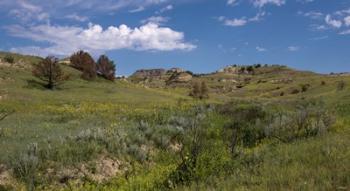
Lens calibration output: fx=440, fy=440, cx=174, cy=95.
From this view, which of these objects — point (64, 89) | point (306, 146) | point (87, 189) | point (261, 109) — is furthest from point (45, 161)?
point (64, 89)

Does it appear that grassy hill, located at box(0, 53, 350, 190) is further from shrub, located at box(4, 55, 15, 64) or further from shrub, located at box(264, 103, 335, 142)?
shrub, located at box(4, 55, 15, 64)

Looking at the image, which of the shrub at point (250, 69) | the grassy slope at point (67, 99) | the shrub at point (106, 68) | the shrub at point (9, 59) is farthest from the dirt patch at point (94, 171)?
the shrub at point (250, 69)

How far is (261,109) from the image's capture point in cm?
2002

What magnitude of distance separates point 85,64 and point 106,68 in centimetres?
323

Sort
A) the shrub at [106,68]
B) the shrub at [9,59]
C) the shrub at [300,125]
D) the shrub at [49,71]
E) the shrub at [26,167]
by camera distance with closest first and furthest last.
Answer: the shrub at [26,167] < the shrub at [300,125] < the shrub at [49,71] < the shrub at [9,59] < the shrub at [106,68]

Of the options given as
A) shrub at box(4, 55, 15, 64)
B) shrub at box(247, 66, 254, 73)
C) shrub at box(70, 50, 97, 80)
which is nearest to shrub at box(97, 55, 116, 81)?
shrub at box(70, 50, 97, 80)

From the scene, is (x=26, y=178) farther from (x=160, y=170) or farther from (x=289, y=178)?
(x=289, y=178)

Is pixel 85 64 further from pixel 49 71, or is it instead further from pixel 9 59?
pixel 49 71

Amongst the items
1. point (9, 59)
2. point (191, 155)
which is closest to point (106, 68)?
point (9, 59)

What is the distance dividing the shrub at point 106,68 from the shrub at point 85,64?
4.40 feet

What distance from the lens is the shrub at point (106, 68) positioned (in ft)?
211

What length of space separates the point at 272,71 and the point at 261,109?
145587mm

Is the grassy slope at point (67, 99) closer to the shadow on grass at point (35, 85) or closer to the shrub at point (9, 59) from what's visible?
the shadow on grass at point (35, 85)

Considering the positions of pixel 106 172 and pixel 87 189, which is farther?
pixel 106 172
